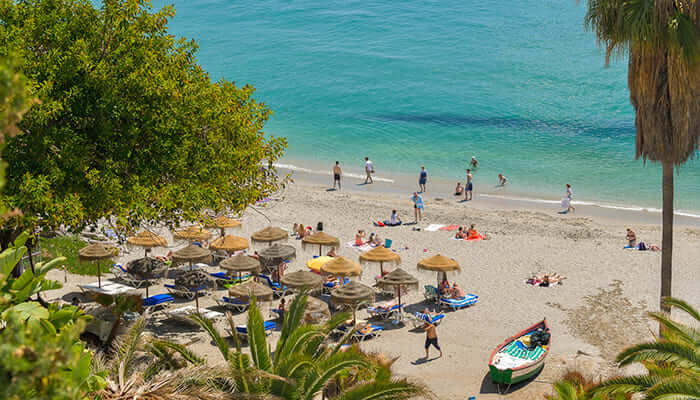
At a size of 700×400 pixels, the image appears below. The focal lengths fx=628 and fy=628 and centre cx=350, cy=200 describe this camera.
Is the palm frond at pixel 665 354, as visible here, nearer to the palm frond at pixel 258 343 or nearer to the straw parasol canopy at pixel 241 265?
the palm frond at pixel 258 343

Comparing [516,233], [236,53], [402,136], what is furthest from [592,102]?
[236,53]

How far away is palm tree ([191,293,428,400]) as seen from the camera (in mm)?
8023

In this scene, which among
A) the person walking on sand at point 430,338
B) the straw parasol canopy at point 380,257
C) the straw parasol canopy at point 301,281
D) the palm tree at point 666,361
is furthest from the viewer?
the straw parasol canopy at point 380,257

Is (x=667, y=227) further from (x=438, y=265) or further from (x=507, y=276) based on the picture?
(x=507, y=276)

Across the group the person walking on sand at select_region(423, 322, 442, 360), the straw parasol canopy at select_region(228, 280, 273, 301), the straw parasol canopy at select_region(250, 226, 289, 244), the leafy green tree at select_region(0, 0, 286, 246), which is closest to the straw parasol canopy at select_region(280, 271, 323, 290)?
the straw parasol canopy at select_region(228, 280, 273, 301)

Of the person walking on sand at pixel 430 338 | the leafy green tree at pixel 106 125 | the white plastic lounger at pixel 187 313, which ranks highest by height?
the leafy green tree at pixel 106 125

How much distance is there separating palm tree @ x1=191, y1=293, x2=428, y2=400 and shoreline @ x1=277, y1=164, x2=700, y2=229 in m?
25.3

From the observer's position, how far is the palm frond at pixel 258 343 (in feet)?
29.1

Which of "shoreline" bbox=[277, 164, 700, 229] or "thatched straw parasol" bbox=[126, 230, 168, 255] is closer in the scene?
"thatched straw parasol" bbox=[126, 230, 168, 255]

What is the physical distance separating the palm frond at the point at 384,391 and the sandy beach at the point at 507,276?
5873 millimetres

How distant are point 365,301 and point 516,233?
517 inches

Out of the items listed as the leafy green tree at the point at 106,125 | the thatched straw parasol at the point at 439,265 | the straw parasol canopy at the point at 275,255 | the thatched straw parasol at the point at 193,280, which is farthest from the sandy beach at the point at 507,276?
the leafy green tree at the point at 106,125

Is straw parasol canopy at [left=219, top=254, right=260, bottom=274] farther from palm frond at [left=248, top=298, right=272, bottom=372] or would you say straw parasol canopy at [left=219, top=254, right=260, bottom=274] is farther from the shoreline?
the shoreline

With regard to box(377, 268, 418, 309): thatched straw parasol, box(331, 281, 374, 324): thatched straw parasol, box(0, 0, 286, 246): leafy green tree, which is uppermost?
box(0, 0, 286, 246): leafy green tree
